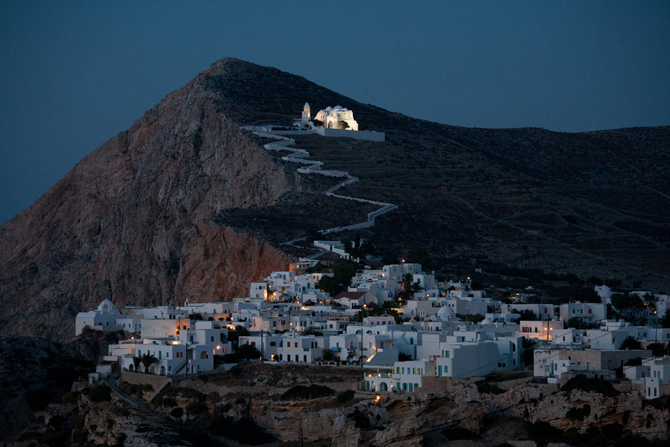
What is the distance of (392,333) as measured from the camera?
41875mm

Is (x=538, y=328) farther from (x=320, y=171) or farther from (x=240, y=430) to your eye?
(x=320, y=171)

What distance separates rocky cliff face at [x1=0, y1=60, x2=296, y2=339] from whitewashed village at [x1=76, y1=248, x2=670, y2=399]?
15.0 meters

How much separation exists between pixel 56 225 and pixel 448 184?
37221 millimetres

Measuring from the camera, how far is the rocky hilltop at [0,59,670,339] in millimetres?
72125

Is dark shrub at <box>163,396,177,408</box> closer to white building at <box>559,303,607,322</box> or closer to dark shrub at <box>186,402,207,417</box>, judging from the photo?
dark shrub at <box>186,402,207,417</box>

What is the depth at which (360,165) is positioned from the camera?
305ft

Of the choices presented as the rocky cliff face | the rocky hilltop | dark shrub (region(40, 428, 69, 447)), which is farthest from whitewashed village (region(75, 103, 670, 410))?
the rocky cliff face

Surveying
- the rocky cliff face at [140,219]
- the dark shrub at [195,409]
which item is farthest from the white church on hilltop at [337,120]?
the dark shrub at [195,409]

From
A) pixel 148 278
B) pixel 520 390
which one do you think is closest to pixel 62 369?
pixel 520 390

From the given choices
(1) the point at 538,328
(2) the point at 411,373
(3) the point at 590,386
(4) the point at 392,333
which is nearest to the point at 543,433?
(3) the point at 590,386

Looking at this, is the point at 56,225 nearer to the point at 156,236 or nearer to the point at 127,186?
the point at 127,186

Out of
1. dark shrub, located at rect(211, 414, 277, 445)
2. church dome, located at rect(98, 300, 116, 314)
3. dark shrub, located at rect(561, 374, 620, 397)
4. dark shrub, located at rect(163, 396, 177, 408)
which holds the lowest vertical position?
dark shrub, located at rect(211, 414, 277, 445)

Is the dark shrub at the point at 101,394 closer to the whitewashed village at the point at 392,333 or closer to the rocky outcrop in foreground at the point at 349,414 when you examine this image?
the rocky outcrop in foreground at the point at 349,414

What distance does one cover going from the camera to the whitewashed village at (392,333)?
35844 mm
